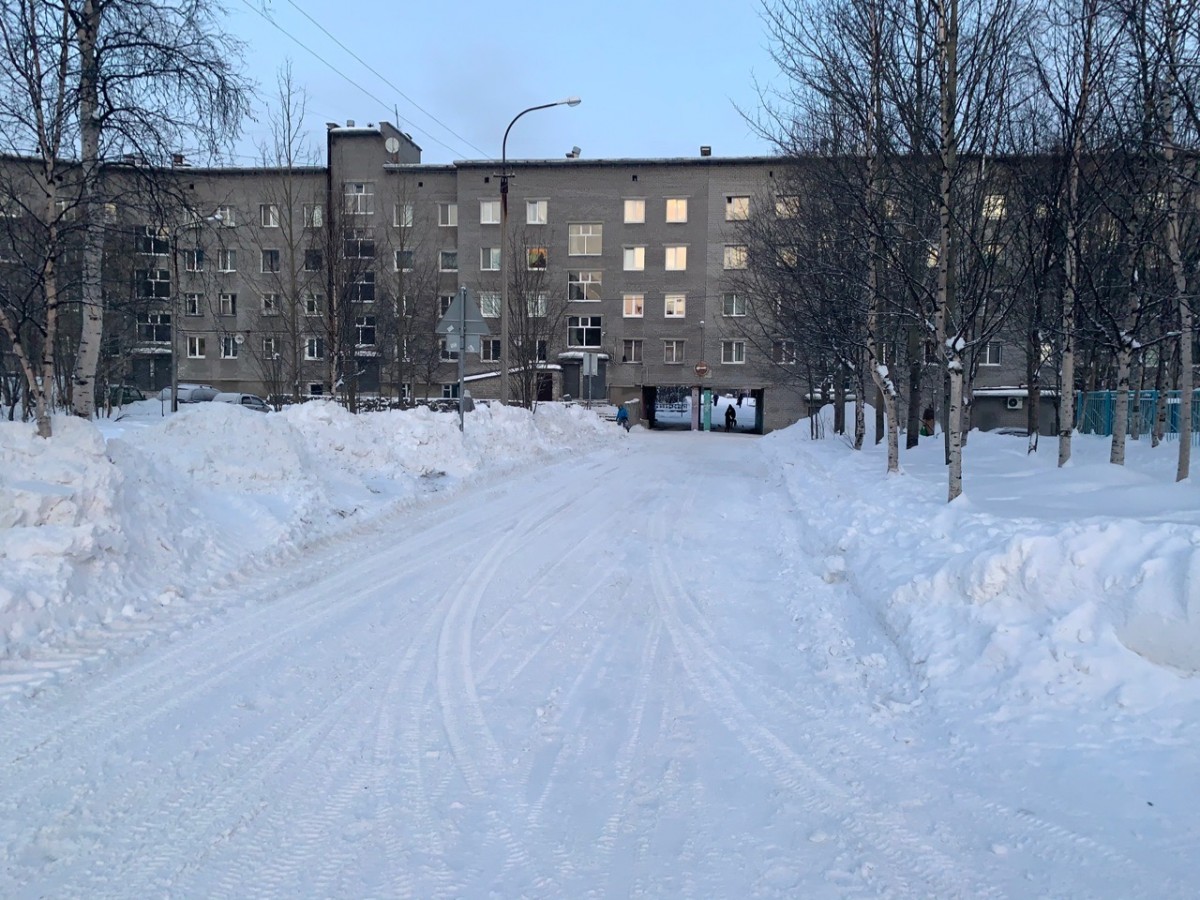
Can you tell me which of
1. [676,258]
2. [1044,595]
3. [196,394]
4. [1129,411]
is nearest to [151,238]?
[1044,595]

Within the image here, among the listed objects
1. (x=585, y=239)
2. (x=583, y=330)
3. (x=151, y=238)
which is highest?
(x=585, y=239)

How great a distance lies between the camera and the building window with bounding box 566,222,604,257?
159 ft

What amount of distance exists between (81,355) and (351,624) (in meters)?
5.32

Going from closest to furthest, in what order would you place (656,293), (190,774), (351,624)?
(190,774) < (351,624) < (656,293)

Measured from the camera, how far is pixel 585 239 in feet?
160

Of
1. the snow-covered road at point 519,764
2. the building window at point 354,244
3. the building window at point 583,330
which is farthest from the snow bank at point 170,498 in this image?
the building window at point 583,330

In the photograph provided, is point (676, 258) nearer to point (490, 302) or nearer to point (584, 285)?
point (584, 285)

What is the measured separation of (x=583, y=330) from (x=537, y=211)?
7.38 m

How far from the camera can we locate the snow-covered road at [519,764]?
3.56 m

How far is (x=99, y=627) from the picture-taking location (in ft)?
21.1

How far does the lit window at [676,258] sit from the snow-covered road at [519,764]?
41742 mm

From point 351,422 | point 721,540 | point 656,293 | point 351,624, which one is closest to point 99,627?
point 351,624

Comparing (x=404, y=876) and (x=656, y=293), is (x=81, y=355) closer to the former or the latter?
(x=404, y=876)

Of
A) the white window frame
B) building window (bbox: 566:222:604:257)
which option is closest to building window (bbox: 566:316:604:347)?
building window (bbox: 566:222:604:257)
